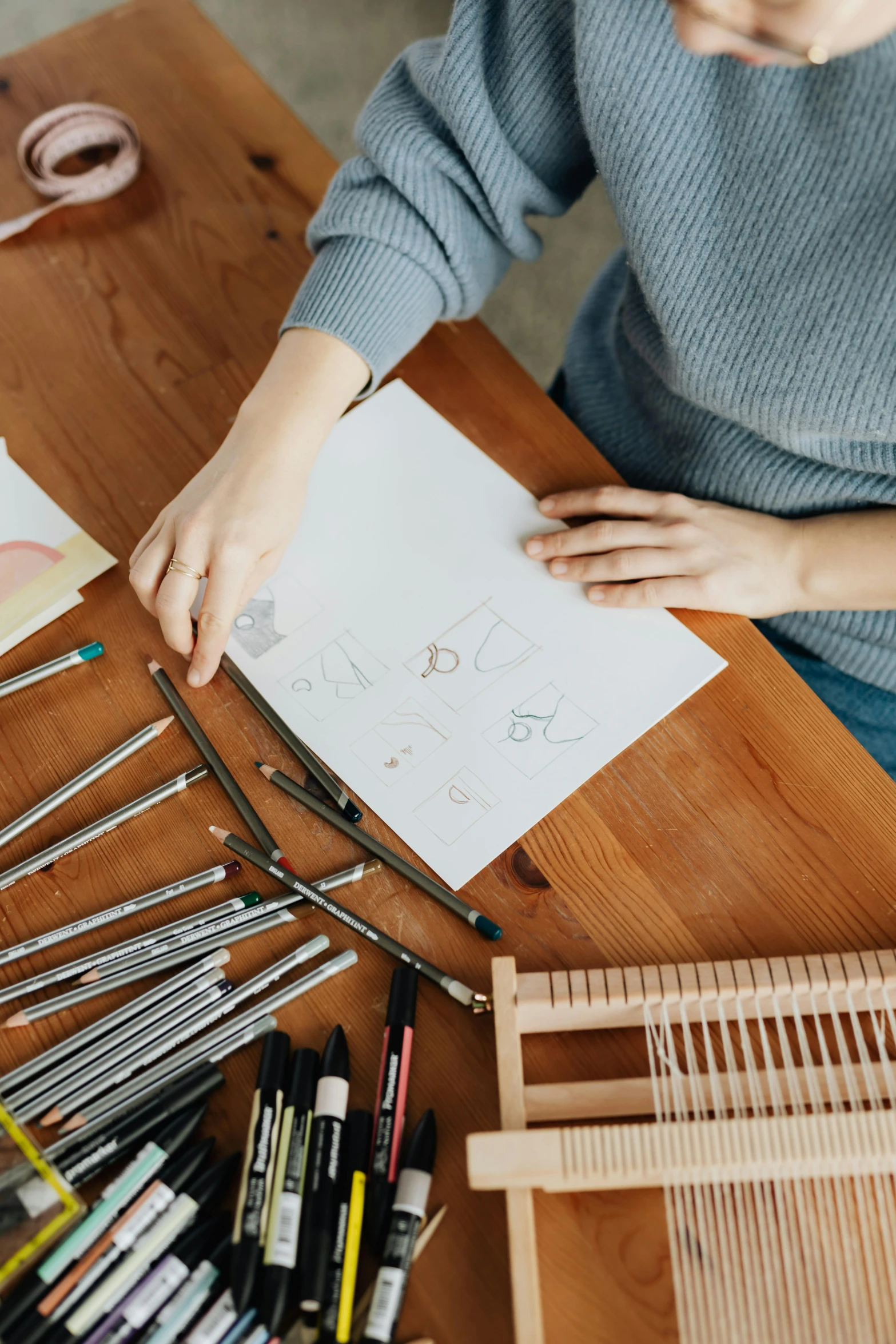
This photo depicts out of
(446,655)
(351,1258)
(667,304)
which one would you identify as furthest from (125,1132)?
(667,304)

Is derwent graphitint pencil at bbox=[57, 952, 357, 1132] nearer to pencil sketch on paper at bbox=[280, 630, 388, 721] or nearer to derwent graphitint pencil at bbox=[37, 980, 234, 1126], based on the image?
derwent graphitint pencil at bbox=[37, 980, 234, 1126]

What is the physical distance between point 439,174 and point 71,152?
39cm

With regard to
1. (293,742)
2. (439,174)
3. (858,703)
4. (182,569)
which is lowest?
(858,703)

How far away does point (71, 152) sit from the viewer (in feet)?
2.84

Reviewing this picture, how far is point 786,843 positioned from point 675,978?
13 centimetres

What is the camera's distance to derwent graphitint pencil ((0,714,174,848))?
1.97 feet

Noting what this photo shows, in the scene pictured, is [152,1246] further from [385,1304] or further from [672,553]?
[672,553]

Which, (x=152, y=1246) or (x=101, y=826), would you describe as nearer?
(x=152, y=1246)

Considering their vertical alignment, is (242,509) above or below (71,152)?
below

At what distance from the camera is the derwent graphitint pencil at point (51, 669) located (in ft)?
2.12

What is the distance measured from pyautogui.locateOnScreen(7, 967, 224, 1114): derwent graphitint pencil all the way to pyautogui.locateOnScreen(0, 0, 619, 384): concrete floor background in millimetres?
1432

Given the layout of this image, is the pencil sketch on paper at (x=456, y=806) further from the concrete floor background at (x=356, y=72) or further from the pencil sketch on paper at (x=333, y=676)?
the concrete floor background at (x=356, y=72)

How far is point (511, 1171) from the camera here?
17.4 inches

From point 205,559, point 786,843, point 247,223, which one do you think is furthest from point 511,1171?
point 247,223
